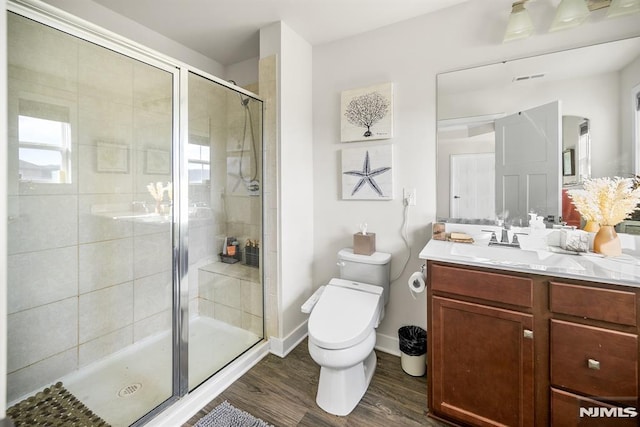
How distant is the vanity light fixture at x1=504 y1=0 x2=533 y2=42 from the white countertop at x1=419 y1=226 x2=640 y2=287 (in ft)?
3.92

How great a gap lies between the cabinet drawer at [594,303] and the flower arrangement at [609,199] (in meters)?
0.54

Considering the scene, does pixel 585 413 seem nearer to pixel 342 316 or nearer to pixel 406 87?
pixel 342 316

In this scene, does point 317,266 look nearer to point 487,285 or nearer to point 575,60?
point 487,285

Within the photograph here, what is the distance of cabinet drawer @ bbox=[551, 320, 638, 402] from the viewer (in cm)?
101

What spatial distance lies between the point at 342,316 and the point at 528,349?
89 cm

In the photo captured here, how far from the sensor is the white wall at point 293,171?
6.54 ft

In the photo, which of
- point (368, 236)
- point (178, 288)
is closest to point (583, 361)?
point (368, 236)

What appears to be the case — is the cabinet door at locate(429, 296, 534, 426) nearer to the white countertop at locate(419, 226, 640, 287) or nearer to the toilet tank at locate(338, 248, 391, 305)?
the white countertop at locate(419, 226, 640, 287)

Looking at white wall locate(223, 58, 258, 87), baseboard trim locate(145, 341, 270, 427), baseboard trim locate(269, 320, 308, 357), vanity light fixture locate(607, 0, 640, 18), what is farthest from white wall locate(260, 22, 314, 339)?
vanity light fixture locate(607, 0, 640, 18)

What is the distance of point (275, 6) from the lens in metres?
1.78

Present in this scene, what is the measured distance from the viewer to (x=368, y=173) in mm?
2055

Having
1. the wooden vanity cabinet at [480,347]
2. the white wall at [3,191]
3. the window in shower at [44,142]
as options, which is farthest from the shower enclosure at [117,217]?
the wooden vanity cabinet at [480,347]

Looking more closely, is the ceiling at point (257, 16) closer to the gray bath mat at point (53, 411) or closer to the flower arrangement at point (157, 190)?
the flower arrangement at point (157, 190)

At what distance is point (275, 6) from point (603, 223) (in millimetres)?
2323
